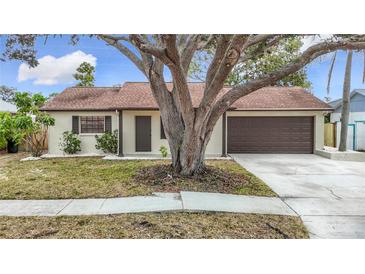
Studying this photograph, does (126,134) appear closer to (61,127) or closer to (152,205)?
(61,127)

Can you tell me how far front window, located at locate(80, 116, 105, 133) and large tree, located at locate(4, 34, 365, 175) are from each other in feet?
12.2

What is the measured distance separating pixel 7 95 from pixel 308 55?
489 inches

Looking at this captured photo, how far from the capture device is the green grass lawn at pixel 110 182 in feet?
16.0

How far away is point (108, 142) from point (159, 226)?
705cm

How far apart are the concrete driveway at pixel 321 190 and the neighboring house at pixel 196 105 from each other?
1.62m

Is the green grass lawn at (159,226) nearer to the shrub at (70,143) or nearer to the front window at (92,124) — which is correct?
the shrub at (70,143)

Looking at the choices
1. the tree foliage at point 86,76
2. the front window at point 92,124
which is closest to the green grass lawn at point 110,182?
the front window at point 92,124

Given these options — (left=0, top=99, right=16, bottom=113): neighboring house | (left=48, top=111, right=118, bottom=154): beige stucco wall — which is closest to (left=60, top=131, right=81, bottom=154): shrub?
(left=48, top=111, right=118, bottom=154): beige stucco wall

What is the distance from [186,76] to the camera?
572 cm

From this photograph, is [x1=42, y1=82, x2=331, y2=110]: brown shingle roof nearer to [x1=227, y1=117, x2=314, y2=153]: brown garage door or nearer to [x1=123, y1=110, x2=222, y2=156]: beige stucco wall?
[x1=123, y1=110, x2=222, y2=156]: beige stucco wall

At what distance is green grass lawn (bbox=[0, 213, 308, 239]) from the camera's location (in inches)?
128

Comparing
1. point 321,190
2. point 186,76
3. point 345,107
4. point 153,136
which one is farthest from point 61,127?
point 345,107

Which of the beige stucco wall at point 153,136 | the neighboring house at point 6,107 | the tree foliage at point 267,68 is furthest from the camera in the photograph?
the tree foliage at point 267,68
